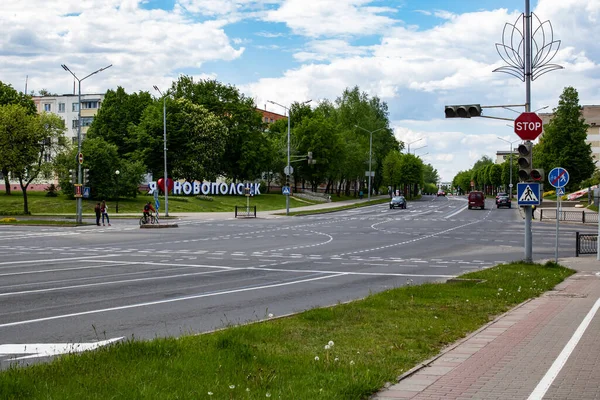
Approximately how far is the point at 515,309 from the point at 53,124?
59.7 meters

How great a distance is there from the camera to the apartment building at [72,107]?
117500mm

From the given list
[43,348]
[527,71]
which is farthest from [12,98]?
[43,348]

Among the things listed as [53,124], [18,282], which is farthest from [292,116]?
[18,282]

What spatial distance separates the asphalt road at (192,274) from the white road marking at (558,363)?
14.7 feet

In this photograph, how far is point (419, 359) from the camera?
7758 mm

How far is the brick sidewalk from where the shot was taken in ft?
21.0

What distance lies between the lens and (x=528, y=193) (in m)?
19.9

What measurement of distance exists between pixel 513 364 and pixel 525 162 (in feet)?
43.2

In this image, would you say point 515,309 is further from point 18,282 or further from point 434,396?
point 18,282

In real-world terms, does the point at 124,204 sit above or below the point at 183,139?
below

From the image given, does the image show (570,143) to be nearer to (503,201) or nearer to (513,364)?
(503,201)

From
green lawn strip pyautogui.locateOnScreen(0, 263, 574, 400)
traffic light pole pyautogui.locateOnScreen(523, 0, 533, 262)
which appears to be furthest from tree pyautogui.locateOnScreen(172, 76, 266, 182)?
green lawn strip pyautogui.locateOnScreen(0, 263, 574, 400)

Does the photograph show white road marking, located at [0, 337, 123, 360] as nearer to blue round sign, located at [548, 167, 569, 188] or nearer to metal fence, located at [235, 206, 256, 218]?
blue round sign, located at [548, 167, 569, 188]

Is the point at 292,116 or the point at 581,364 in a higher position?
the point at 292,116
